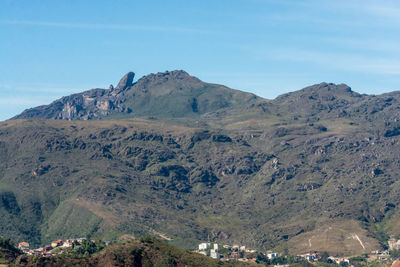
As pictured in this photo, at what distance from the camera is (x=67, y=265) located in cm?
19938

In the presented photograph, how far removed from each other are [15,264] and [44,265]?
7.46 m

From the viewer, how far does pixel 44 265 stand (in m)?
199

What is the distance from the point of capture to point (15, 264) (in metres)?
196

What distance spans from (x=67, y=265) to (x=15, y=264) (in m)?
13.1

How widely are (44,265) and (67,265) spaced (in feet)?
19.4
